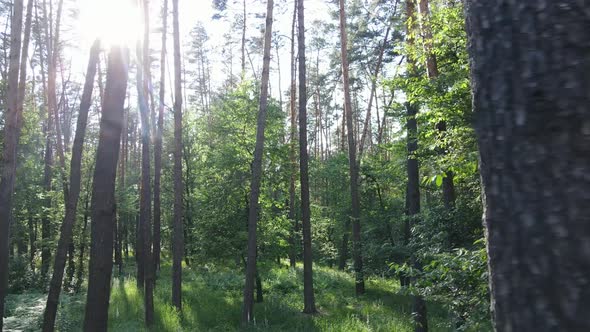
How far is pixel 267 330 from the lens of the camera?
1163 cm

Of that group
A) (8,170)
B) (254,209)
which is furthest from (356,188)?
(8,170)

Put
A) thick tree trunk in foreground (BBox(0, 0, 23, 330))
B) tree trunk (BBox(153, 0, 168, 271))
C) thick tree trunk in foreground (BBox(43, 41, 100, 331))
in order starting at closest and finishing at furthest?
thick tree trunk in foreground (BBox(43, 41, 100, 331)) < thick tree trunk in foreground (BBox(0, 0, 23, 330)) < tree trunk (BBox(153, 0, 168, 271))

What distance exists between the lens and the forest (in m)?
0.92

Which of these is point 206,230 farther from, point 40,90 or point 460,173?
point 40,90

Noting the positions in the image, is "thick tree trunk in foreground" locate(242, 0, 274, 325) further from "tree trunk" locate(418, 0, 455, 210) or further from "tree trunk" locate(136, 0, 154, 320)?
"tree trunk" locate(418, 0, 455, 210)

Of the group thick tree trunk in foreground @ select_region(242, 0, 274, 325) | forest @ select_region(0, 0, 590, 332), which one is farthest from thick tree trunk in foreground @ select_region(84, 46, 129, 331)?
thick tree trunk in foreground @ select_region(242, 0, 274, 325)

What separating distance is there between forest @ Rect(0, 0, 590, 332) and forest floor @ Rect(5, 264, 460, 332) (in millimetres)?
111

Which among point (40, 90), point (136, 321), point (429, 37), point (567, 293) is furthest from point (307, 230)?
point (40, 90)

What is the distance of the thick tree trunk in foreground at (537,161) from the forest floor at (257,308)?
29.4ft

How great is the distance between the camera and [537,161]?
3.05 ft

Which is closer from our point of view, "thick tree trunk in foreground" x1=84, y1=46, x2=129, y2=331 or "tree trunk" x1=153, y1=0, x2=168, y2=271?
"thick tree trunk in foreground" x1=84, y1=46, x2=129, y2=331

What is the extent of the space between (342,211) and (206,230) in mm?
7464

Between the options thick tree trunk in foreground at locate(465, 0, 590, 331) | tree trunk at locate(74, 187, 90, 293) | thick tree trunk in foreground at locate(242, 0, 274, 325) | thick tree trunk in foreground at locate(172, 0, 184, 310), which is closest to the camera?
thick tree trunk in foreground at locate(465, 0, 590, 331)

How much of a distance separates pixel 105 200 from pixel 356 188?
1332 centimetres
